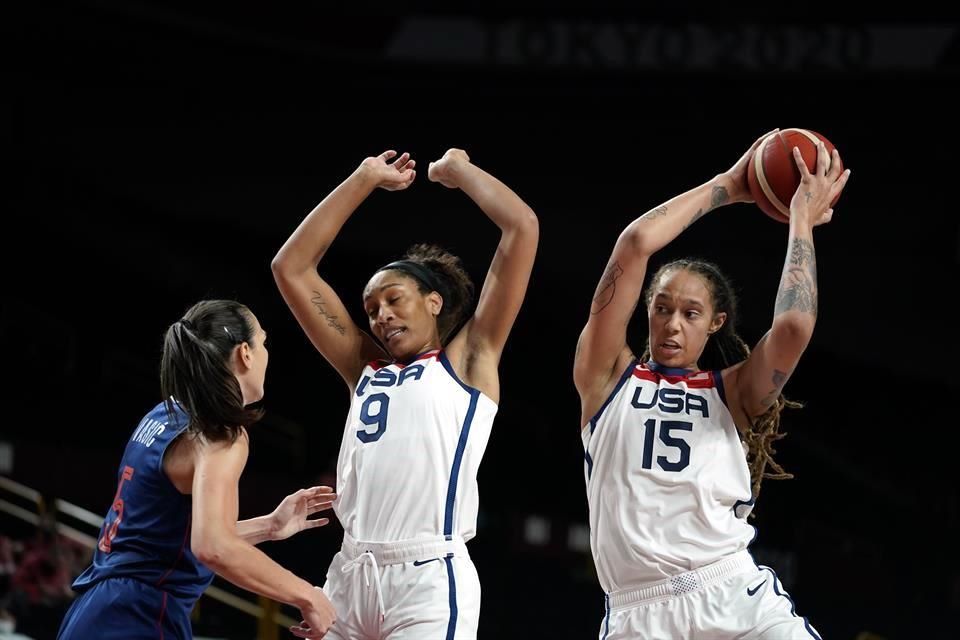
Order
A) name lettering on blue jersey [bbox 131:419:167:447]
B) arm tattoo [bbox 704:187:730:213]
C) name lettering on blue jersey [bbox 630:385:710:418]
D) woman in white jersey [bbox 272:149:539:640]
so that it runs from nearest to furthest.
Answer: name lettering on blue jersey [bbox 131:419:167:447]
woman in white jersey [bbox 272:149:539:640]
name lettering on blue jersey [bbox 630:385:710:418]
arm tattoo [bbox 704:187:730:213]

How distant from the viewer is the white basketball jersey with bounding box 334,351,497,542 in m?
3.63

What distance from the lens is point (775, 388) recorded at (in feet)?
12.1

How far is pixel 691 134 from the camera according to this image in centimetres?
1362

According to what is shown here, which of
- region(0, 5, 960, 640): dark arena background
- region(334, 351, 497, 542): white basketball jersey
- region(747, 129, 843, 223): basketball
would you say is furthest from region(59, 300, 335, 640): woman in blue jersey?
region(0, 5, 960, 640): dark arena background

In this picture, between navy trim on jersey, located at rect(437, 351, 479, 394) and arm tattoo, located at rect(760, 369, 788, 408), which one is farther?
navy trim on jersey, located at rect(437, 351, 479, 394)

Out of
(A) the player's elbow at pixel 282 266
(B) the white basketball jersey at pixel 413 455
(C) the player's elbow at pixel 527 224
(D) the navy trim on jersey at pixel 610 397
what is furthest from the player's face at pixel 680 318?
(A) the player's elbow at pixel 282 266

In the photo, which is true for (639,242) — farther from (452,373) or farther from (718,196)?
(452,373)

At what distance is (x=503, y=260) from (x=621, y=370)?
1.67 feet

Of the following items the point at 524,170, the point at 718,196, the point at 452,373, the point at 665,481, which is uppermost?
the point at 524,170

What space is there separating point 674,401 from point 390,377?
87cm

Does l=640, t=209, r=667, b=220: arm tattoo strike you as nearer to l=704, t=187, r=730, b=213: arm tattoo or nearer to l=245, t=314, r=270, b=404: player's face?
l=704, t=187, r=730, b=213: arm tattoo

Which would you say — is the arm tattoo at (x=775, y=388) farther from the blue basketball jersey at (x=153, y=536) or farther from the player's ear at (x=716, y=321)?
the blue basketball jersey at (x=153, y=536)

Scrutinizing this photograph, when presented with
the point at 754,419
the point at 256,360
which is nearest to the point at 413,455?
the point at 256,360

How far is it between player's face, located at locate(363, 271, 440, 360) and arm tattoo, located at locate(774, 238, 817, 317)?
43.0 inches
